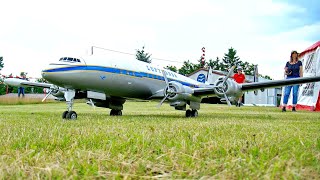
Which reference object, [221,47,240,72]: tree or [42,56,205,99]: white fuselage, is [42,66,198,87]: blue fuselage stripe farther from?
[221,47,240,72]: tree

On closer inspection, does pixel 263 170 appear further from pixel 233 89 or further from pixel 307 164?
pixel 233 89

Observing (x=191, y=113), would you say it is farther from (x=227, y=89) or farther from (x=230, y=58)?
(x=230, y=58)

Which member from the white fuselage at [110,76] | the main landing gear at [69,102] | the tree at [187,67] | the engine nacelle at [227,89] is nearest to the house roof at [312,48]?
the engine nacelle at [227,89]

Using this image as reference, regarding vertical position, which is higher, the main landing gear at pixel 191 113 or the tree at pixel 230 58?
the tree at pixel 230 58

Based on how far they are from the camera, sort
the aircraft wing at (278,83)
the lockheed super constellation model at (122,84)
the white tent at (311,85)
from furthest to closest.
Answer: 1. the white tent at (311,85)
2. the aircraft wing at (278,83)
3. the lockheed super constellation model at (122,84)

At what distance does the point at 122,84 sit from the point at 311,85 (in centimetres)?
1027

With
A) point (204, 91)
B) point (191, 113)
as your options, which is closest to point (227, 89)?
point (204, 91)

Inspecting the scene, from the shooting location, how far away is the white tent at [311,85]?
16.1 m

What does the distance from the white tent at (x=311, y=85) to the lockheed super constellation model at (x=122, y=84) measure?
5.64m

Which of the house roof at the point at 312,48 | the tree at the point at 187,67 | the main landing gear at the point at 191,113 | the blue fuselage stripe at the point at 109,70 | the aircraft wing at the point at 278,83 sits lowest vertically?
the main landing gear at the point at 191,113

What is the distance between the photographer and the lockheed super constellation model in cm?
976

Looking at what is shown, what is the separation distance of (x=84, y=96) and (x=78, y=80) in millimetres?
875

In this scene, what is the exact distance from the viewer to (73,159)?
213 centimetres

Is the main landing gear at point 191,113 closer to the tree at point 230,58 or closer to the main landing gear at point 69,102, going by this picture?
the main landing gear at point 69,102
